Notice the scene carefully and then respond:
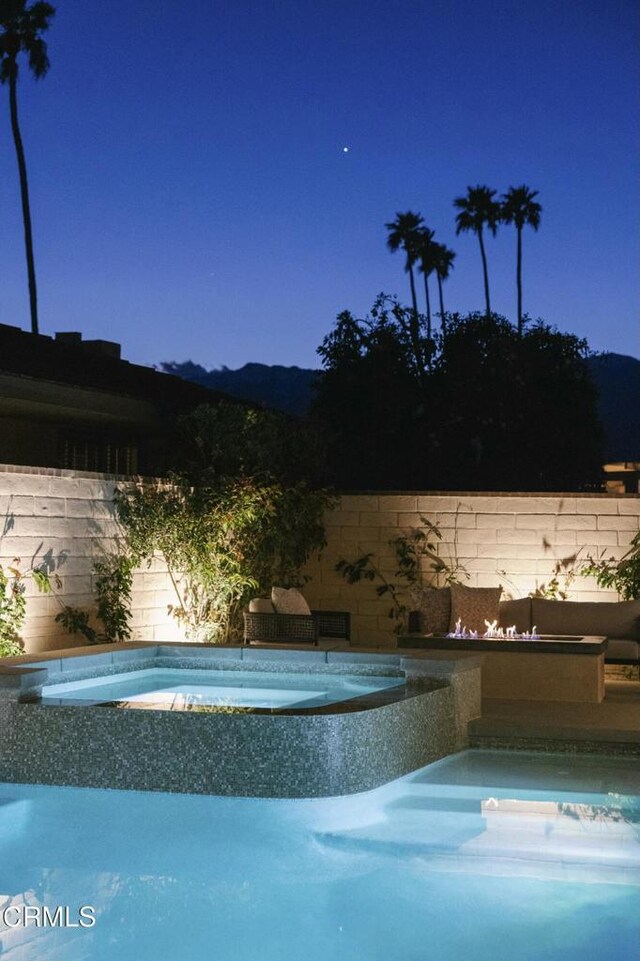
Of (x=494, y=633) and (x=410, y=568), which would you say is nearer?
(x=494, y=633)

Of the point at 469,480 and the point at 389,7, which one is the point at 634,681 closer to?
the point at 389,7

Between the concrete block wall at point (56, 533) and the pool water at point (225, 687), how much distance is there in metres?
1.16

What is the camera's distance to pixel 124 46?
18.9 meters

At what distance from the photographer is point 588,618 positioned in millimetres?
11375

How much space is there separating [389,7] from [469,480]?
31.6 feet

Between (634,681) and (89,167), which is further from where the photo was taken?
(89,167)

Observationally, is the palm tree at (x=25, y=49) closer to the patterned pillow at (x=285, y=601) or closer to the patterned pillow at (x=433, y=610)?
the patterned pillow at (x=285, y=601)

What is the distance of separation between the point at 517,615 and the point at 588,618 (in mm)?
643

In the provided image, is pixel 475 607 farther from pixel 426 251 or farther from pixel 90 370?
pixel 426 251

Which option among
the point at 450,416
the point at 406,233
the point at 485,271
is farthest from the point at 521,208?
the point at 450,416

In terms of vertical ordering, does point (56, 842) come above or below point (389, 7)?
below

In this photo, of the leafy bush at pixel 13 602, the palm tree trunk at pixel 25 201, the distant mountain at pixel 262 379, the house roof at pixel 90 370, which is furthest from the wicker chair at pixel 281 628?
the distant mountain at pixel 262 379

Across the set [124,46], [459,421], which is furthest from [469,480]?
[124,46]

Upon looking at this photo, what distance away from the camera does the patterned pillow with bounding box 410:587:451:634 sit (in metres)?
11.5
